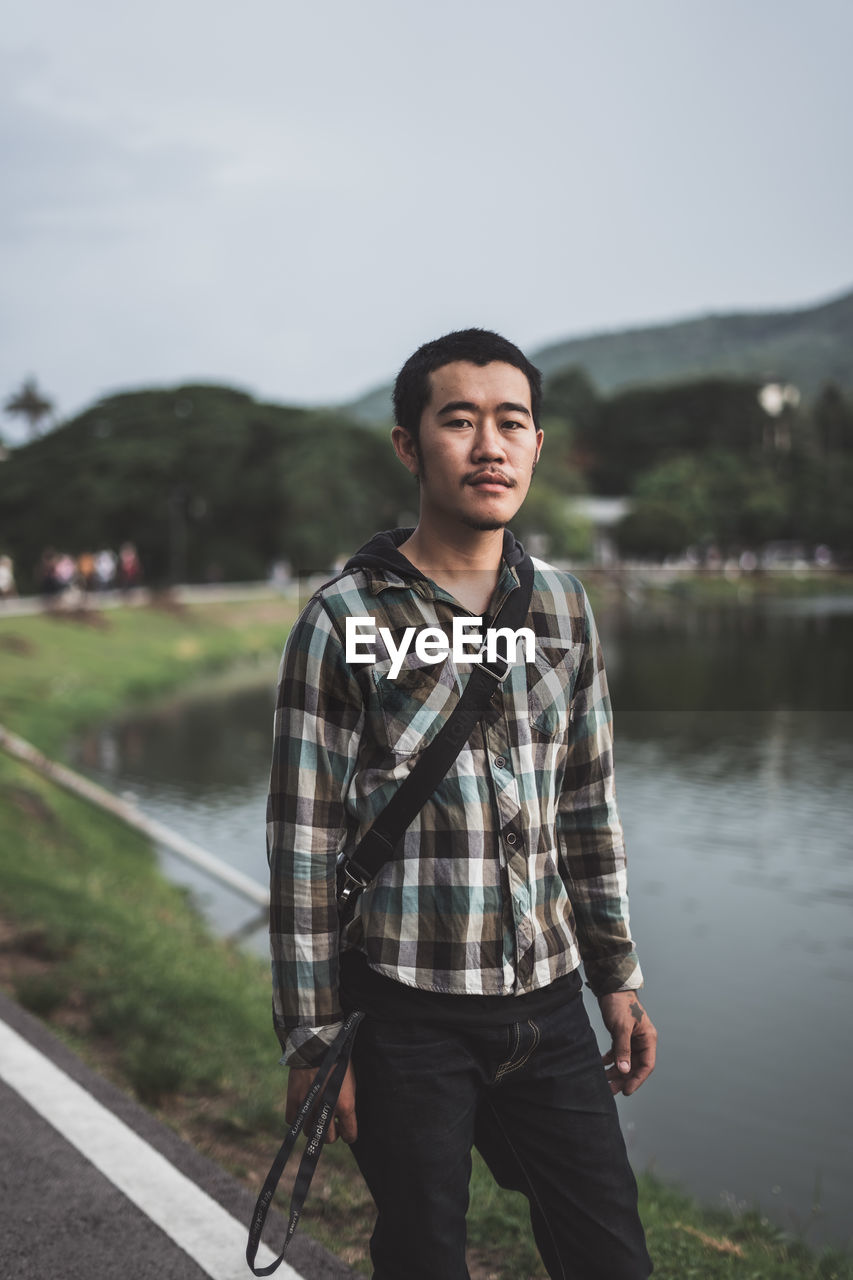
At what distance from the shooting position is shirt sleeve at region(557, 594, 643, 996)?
2.41m

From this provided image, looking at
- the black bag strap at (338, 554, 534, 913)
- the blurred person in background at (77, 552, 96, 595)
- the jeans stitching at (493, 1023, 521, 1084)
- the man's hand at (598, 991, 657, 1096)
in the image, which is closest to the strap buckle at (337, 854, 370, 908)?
the black bag strap at (338, 554, 534, 913)

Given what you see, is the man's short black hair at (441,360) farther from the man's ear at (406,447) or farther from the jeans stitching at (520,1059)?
the jeans stitching at (520,1059)

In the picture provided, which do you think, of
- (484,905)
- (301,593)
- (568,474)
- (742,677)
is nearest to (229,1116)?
(301,593)

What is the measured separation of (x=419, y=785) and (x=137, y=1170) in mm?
2103

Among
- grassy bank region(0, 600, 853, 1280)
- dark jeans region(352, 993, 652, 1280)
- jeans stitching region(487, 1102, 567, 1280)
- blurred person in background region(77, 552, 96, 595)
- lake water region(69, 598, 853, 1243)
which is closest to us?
dark jeans region(352, 993, 652, 1280)

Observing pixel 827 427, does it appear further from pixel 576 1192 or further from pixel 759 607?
pixel 576 1192

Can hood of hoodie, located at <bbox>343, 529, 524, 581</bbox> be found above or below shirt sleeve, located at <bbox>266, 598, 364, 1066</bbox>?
above

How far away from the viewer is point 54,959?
669cm

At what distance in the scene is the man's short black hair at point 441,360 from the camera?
227 cm

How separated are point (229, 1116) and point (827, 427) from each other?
10504 cm

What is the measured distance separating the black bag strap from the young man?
0.09 feet

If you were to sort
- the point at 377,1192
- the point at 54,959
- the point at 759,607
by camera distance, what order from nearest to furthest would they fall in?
the point at 377,1192
the point at 54,959
the point at 759,607

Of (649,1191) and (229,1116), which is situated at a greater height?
(229,1116)

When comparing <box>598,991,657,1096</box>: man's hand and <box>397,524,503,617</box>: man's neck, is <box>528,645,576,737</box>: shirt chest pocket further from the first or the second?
<box>598,991,657,1096</box>: man's hand
